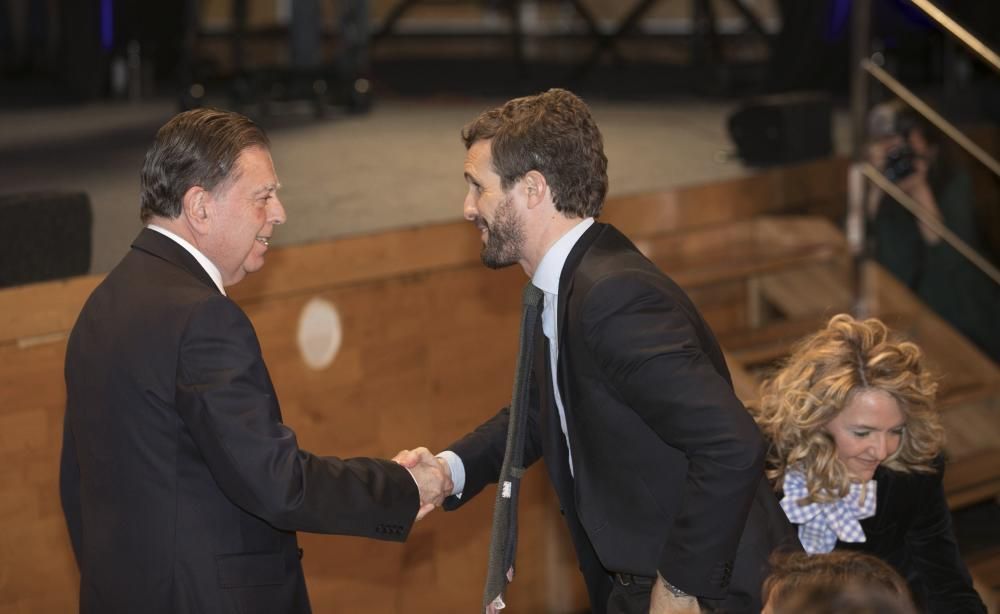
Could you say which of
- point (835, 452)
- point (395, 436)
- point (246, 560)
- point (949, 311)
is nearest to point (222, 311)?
point (246, 560)

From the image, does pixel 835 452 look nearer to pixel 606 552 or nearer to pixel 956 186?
pixel 606 552

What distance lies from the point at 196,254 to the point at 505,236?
55 centimetres

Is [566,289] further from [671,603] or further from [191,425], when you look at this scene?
[191,425]

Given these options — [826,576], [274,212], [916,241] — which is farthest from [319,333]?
[916,241]

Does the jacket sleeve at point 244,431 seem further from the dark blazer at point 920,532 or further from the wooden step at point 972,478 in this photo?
the wooden step at point 972,478

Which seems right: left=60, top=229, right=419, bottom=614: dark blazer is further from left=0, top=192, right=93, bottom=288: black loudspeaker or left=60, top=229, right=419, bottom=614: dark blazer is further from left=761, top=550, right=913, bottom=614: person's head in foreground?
left=0, top=192, right=93, bottom=288: black loudspeaker

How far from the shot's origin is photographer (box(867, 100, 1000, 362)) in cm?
550

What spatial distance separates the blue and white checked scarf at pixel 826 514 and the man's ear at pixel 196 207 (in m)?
1.35

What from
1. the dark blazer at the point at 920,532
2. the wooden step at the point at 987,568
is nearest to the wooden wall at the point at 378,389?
the wooden step at the point at 987,568

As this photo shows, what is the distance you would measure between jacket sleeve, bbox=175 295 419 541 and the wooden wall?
56.3 inches

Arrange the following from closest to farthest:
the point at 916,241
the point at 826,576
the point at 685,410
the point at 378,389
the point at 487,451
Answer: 1. the point at 826,576
2. the point at 685,410
3. the point at 487,451
4. the point at 378,389
5. the point at 916,241

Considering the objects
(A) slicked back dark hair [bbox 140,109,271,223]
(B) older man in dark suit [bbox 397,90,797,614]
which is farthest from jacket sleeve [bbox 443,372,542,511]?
(A) slicked back dark hair [bbox 140,109,271,223]

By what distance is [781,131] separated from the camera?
564 centimetres

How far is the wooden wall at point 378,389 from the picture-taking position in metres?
3.52
